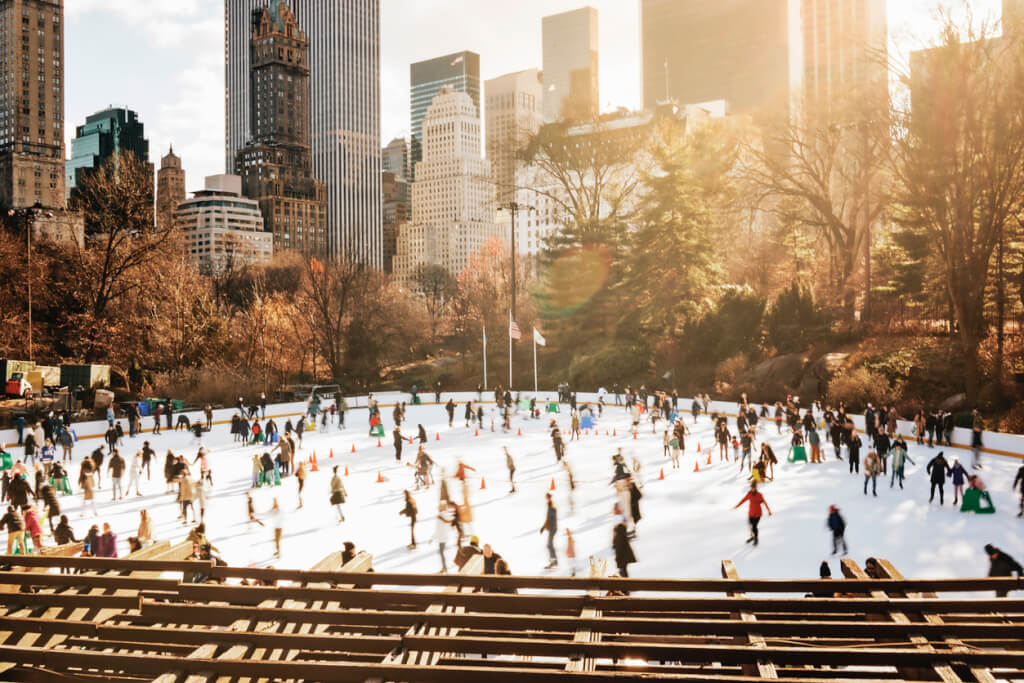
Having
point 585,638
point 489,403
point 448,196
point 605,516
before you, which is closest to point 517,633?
point 585,638

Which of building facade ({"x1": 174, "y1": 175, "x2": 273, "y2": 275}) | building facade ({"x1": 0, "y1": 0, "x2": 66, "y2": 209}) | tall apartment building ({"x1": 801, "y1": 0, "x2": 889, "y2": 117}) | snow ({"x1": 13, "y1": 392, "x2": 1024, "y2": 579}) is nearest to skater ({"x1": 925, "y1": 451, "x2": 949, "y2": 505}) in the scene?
snow ({"x1": 13, "y1": 392, "x2": 1024, "y2": 579})

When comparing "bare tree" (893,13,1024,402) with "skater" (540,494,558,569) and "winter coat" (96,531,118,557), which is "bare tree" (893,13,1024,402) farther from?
"winter coat" (96,531,118,557)

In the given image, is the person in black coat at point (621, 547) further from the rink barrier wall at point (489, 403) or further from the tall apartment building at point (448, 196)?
the tall apartment building at point (448, 196)

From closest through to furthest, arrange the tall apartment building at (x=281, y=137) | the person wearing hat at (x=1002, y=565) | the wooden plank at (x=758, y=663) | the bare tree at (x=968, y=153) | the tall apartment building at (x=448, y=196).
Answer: the wooden plank at (x=758, y=663), the person wearing hat at (x=1002, y=565), the bare tree at (x=968, y=153), the tall apartment building at (x=281, y=137), the tall apartment building at (x=448, y=196)

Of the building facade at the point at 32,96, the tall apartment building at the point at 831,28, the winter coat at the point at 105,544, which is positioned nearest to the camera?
the winter coat at the point at 105,544

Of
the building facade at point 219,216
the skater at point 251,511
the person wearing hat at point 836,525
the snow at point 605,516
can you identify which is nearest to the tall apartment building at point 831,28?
the building facade at point 219,216
